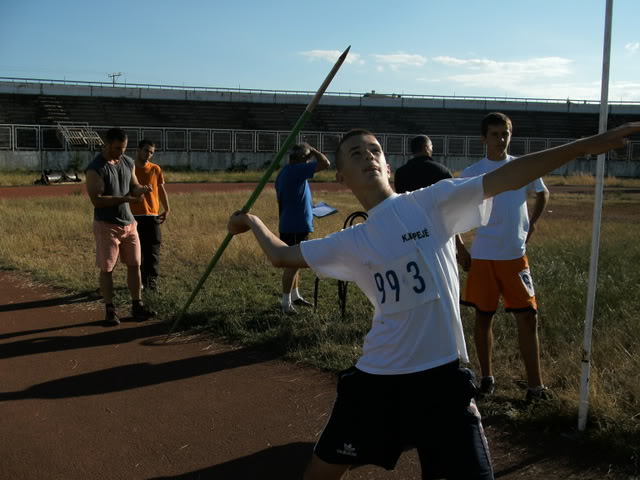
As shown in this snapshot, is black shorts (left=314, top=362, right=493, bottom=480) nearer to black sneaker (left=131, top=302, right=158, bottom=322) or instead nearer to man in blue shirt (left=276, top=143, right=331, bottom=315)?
man in blue shirt (left=276, top=143, right=331, bottom=315)

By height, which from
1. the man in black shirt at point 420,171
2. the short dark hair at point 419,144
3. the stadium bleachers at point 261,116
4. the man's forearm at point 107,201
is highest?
the stadium bleachers at point 261,116

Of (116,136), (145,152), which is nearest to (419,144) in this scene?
(116,136)

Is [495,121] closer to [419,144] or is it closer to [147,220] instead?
[419,144]

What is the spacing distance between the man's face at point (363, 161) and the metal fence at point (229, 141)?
33.1 metres

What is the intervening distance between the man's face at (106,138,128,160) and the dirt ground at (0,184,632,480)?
1.81 meters

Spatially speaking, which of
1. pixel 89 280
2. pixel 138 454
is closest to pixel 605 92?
pixel 138 454

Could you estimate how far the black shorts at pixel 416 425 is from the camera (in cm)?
258

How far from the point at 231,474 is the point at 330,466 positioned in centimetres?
140

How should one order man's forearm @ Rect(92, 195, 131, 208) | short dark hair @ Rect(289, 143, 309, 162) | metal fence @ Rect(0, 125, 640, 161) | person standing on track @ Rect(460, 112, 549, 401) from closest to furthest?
1. person standing on track @ Rect(460, 112, 549, 401)
2. man's forearm @ Rect(92, 195, 131, 208)
3. short dark hair @ Rect(289, 143, 309, 162)
4. metal fence @ Rect(0, 125, 640, 161)

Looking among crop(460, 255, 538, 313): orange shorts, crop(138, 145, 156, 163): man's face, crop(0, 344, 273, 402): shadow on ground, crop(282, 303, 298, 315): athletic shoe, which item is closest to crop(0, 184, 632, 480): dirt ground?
crop(0, 344, 273, 402): shadow on ground

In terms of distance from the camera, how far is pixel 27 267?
33.2 ft

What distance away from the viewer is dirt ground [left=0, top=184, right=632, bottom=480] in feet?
13.2

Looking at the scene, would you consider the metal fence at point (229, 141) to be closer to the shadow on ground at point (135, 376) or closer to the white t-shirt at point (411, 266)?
the shadow on ground at point (135, 376)

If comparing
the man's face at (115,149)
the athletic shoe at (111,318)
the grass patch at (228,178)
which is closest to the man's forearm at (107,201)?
the man's face at (115,149)
